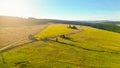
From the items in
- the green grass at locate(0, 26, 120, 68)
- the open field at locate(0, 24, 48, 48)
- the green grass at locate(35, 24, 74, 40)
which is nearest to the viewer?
the green grass at locate(0, 26, 120, 68)

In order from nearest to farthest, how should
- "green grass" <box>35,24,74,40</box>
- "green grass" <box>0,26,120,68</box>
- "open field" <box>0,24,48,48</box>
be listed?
"green grass" <box>0,26,120,68</box> < "open field" <box>0,24,48,48</box> < "green grass" <box>35,24,74,40</box>

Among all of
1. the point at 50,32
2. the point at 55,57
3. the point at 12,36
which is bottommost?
the point at 55,57

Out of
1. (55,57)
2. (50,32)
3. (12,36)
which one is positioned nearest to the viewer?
(55,57)

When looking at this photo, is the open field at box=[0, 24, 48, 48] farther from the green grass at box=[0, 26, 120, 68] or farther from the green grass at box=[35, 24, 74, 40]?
the green grass at box=[0, 26, 120, 68]

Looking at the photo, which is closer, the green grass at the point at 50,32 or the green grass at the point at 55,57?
the green grass at the point at 55,57

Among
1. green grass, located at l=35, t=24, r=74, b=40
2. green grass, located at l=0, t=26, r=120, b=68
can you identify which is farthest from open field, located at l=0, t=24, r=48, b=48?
green grass, located at l=0, t=26, r=120, b=68

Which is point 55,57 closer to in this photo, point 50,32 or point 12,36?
point 12,36

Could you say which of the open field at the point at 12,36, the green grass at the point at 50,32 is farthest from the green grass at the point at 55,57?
the green grass at the point at 50,32

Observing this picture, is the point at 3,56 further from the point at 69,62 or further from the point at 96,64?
the point at 96,64

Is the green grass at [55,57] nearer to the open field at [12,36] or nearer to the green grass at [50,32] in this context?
the open field at [12,36]

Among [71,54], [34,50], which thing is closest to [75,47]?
→ [71,54]

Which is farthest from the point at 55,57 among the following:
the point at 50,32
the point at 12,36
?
the point at 50,32

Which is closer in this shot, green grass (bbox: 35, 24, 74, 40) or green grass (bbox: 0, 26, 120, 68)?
green grass (bbox: 0, 26, 120, 68)

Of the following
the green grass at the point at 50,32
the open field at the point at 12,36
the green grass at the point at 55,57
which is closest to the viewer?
the green grass at the point at 55,57
